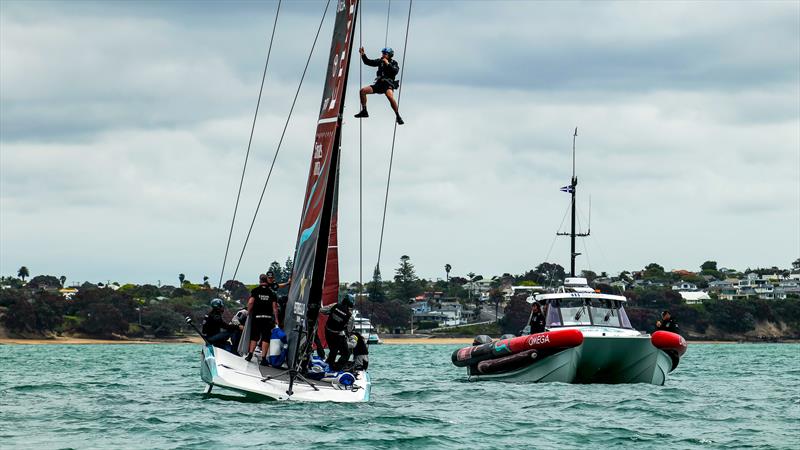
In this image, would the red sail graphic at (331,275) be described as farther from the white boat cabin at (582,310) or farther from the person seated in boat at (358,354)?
the white boat cabin at (582,310)

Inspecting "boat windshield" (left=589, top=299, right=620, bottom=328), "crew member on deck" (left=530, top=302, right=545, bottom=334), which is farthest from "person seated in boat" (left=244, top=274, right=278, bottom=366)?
"boat windshield" (left=589, top=299, right=620, bottom=328)

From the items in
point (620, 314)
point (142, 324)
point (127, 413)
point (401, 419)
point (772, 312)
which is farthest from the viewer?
point (772, 312)

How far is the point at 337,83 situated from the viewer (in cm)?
2458

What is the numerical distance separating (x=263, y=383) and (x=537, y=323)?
517 inches

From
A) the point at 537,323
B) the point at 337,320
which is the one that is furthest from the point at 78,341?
the point at 337,320

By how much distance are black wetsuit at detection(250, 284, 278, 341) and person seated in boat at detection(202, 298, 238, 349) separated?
1431 mm

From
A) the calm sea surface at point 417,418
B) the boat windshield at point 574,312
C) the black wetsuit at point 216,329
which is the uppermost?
the boat windshield at point 574,312

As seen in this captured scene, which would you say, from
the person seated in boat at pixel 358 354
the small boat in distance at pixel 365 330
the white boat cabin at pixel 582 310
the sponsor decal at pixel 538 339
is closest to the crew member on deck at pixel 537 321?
the white boat cabin at pixel 582 310

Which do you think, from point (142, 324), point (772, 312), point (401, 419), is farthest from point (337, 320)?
point (772, 312)

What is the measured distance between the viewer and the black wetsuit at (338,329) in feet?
85.5

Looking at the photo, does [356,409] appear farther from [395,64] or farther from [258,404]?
[395,64]

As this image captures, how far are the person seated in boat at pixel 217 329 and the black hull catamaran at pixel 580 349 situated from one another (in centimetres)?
926

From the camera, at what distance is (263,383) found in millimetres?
23719

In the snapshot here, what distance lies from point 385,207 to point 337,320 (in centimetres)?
264
